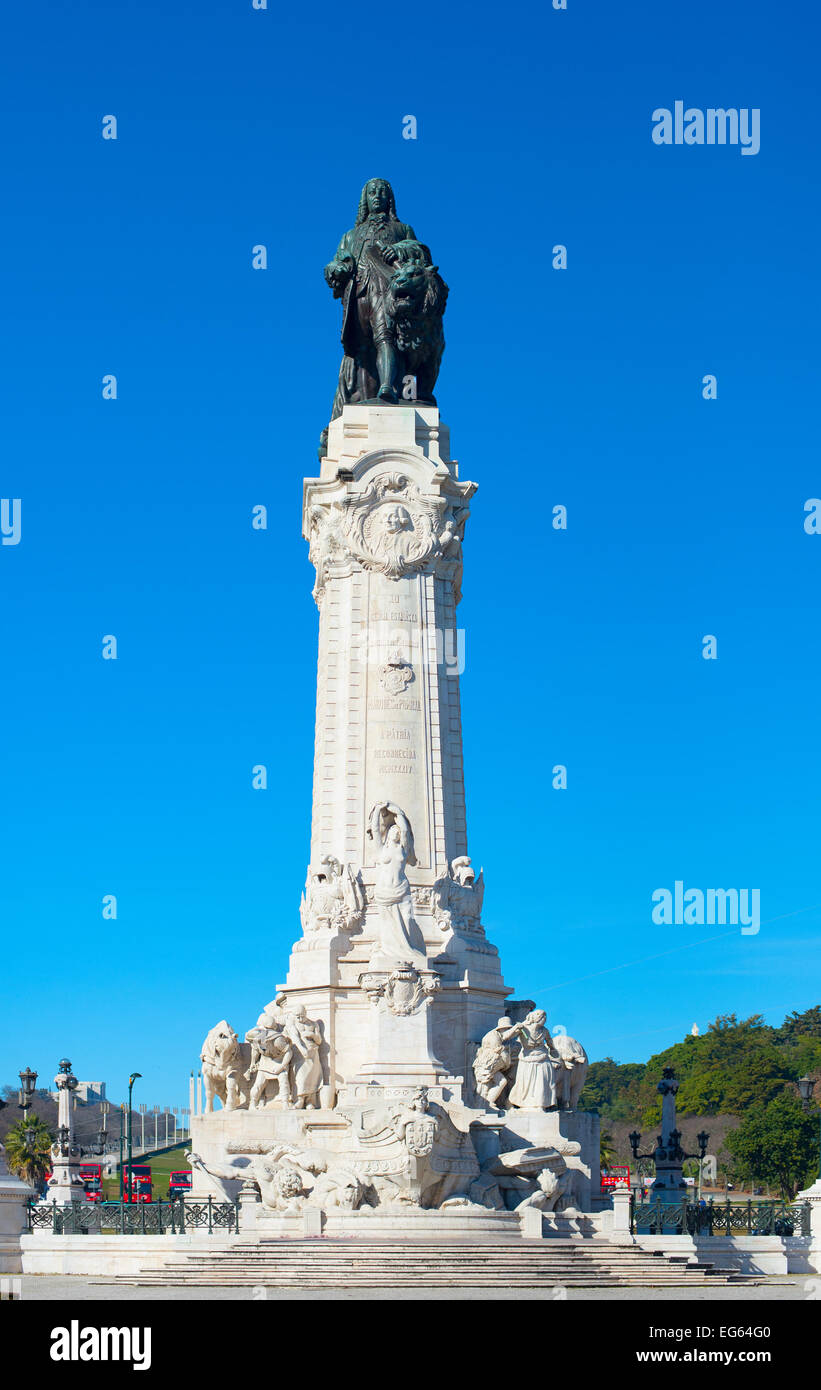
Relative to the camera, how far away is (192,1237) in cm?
3058

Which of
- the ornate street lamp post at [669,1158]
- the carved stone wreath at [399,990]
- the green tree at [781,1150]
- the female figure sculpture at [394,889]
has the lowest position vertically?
the green tree at [781,1150]

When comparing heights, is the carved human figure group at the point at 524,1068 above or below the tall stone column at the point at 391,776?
below

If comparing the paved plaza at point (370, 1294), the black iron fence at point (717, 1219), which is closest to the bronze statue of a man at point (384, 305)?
the black iron fence at point (717, 1219)

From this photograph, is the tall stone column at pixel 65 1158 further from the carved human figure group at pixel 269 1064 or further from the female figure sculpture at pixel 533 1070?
the female figure sculpture at pixel 533 1070

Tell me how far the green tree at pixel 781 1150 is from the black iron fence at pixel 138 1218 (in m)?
56.1

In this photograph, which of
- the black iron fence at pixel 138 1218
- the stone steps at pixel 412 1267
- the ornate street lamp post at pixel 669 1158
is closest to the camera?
the stone steps at pixel 412 1267

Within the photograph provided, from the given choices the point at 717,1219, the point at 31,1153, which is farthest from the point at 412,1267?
the point at 31,1153

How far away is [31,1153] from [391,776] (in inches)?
1264

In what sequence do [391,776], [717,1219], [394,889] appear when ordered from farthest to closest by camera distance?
[391,776]
[394,889]
[717,1219]

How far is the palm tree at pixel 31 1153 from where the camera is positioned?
215ft

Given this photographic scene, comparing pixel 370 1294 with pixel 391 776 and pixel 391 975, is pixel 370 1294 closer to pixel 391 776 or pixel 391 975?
pixel 391 975

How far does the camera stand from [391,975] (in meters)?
35.6

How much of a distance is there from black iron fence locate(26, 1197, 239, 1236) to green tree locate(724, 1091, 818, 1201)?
5609 centimetres

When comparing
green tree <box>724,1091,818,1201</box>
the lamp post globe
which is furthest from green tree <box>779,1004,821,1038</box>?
the lamp post globe
